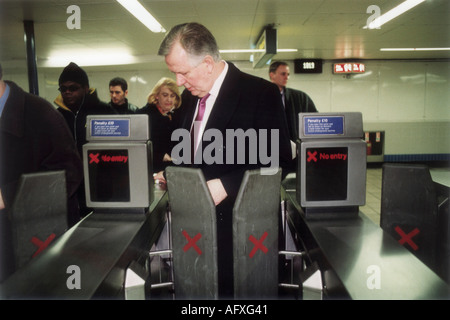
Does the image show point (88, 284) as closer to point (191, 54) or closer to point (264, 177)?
point (264, 177)

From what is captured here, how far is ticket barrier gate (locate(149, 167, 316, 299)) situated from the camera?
1.23 meters

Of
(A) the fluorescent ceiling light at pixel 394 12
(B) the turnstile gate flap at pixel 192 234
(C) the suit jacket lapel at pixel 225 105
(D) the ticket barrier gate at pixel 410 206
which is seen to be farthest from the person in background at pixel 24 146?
(A) the fluorescent ceiling light at pixel 394 12

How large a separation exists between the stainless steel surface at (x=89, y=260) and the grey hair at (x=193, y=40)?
796 mm

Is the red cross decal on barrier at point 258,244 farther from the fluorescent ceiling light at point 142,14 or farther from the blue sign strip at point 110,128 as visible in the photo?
the fluorescent ceiling light at point 142,14

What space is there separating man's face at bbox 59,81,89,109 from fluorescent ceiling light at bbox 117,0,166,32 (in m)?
1.27

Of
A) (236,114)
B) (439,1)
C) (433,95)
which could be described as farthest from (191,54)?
(433,95)

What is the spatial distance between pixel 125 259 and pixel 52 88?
9.00 meters

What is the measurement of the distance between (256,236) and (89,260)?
0.63m

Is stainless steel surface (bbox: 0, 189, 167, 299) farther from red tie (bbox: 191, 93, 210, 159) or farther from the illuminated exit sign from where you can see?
the illuminated exit sign

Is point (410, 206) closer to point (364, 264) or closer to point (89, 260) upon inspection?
point (364, 264)

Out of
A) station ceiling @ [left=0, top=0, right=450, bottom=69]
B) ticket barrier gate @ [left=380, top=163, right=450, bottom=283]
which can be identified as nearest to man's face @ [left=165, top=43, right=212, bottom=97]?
ticket barrier gate @ [left=380, top=163, right=450, bottom=283]

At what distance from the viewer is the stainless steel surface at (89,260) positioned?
0.95 meters

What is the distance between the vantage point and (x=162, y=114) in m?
3.16

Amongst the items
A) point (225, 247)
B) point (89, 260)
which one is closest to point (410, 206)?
point (225, 247)
